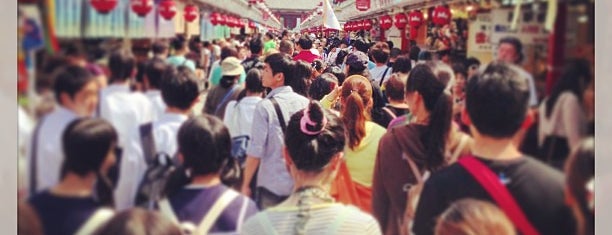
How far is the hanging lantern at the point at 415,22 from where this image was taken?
2.03 metres

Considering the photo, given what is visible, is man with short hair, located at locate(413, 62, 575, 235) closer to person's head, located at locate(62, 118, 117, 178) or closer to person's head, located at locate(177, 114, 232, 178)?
person's head, located at locate(177, 114, 232, 178)

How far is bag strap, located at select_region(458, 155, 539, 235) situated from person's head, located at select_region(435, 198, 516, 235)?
0.01 meters

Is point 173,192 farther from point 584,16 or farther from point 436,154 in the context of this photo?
point 584,16

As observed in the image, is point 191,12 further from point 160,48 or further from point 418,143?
point 418,143

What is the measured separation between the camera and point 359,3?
4309 millimetres

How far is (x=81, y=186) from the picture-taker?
1.13 metres

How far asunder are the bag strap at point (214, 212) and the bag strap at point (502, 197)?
0.52 m

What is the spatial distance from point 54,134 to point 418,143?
0.94m

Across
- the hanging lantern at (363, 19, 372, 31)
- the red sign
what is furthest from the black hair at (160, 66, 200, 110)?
the red sign

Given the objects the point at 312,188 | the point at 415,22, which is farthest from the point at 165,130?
the point at 415,22

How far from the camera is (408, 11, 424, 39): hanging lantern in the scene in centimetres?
203

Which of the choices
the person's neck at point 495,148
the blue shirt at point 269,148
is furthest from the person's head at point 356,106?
the person's neck at point 495,148

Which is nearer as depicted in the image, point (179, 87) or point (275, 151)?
point (179, 87)

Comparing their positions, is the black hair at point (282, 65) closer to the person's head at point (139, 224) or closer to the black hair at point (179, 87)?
the black hair at point (179, 87)
